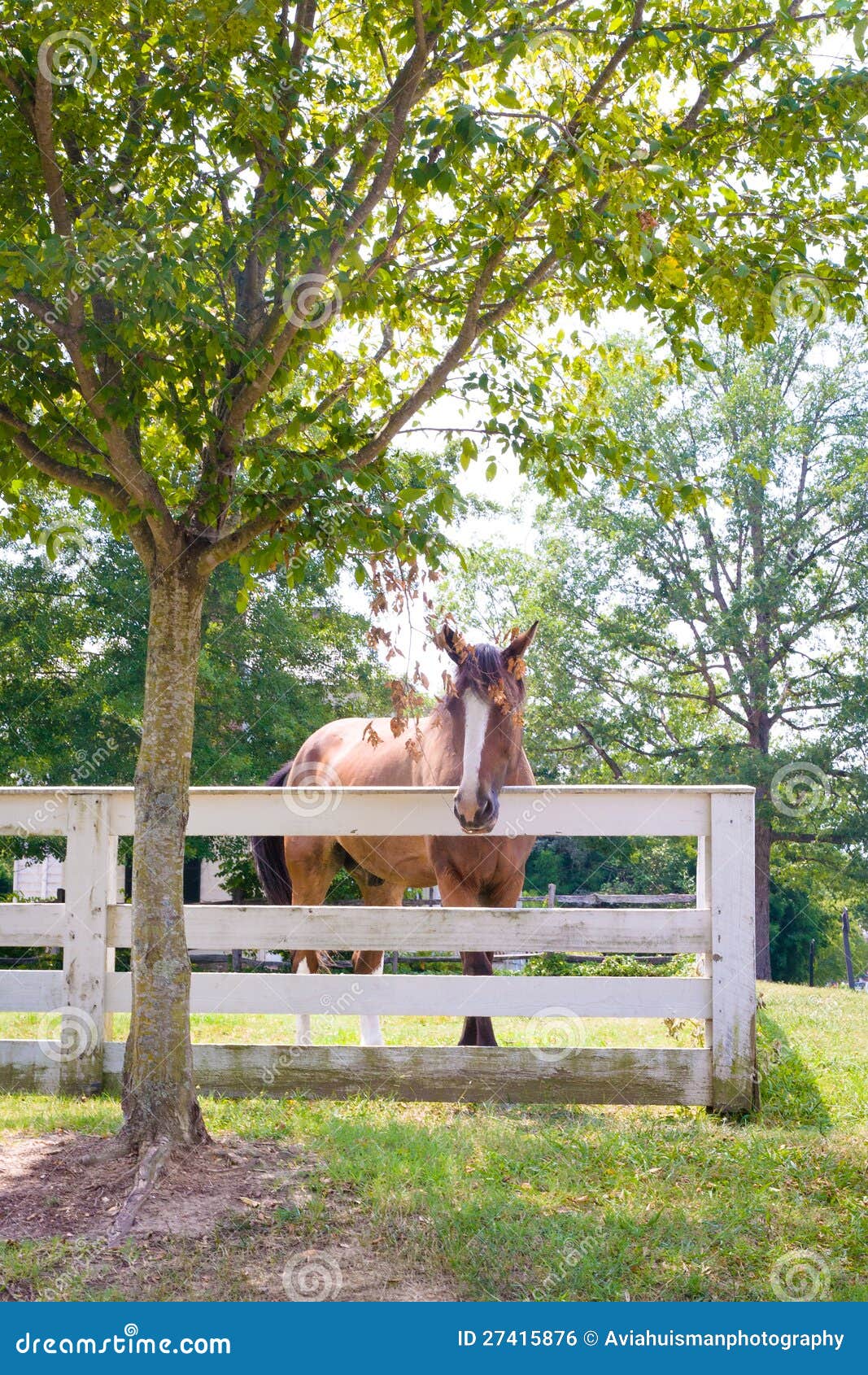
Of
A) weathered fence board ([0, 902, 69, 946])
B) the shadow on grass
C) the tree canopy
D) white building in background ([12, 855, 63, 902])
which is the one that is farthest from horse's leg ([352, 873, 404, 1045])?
white building in background ([12, 855, 63, 902])

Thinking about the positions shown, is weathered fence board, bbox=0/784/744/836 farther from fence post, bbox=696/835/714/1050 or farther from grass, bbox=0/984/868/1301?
grass, bbox=0/984/868/1301

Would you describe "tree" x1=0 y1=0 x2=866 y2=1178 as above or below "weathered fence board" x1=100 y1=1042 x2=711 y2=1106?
above

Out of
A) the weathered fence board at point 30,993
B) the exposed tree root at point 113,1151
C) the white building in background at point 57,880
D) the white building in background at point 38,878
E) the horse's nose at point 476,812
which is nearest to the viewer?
the exposed tree root at point 113,1151

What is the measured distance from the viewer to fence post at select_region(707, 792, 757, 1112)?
203 inches

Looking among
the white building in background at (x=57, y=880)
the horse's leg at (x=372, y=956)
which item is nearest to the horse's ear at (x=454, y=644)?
the horse's leg at (x=372, y=956)

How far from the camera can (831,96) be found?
4227mm

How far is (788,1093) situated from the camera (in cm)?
537

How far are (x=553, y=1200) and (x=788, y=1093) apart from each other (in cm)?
206

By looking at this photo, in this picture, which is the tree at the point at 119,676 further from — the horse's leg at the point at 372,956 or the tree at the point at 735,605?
the horse's leg at the point at 372,956

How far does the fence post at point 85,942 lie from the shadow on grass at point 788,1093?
3.26m

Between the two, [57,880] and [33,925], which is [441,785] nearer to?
[33,925]

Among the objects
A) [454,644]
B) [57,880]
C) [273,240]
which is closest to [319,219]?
[273,240]

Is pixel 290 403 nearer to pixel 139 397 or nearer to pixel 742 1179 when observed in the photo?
pixel 139 397

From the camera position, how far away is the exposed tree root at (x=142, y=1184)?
3.44 meters
